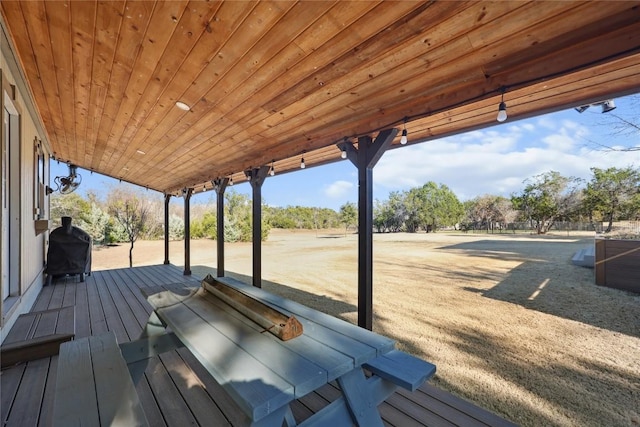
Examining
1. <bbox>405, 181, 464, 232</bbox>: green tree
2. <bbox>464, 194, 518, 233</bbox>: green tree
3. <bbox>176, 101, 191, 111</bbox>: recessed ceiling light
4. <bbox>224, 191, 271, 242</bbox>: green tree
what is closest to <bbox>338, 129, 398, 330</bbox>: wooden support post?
<bbox>176, 101, 191, 111</bbox>: recessed ceiling light

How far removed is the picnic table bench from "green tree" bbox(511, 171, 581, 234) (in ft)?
91.8

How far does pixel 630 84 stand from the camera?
63.0 inches

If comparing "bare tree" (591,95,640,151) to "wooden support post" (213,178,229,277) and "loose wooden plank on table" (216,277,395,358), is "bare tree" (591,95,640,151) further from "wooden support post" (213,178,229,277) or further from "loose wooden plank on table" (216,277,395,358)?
"wooden support post" (213,178,229,277)

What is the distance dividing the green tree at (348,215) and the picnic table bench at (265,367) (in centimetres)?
2863

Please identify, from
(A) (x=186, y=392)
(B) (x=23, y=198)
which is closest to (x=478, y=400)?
(A) (x=186, y=392)

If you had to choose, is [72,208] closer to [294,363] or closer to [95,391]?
[95,391]

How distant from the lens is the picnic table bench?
3.03ft

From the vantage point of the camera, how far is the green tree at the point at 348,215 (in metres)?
30.2

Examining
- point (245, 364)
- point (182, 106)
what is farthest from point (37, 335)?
point (245, 364)

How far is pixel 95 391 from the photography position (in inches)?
43.1

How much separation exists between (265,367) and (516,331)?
3.35 m

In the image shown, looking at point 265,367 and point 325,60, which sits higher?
point 325,60

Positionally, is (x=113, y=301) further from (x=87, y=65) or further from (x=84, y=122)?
(x=87, y=65)

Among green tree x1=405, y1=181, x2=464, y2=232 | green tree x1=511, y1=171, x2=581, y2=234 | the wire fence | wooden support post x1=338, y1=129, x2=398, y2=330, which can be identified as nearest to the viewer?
wooden support post x1=338, y1=129, x2=398, y2=330
